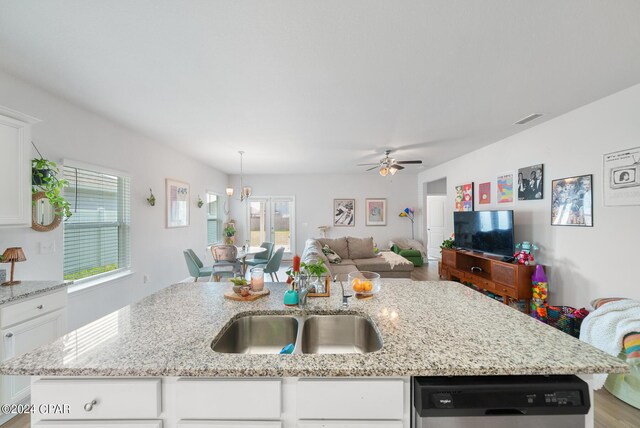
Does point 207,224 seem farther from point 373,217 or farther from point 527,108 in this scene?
point 527,108

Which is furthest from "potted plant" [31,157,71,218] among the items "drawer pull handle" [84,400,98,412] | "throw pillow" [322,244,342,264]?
"throw pillow" [322,244,342,264]

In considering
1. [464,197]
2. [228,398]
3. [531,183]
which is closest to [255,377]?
[228,398]

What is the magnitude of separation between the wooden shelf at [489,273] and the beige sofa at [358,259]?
0.78 meters

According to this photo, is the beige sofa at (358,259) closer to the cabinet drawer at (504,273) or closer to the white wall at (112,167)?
the cabinet drawer at (504,273)

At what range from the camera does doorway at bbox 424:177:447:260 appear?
7.89 meters

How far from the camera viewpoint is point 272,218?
7551 millimetres

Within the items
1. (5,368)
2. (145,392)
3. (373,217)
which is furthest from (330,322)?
(373,217)

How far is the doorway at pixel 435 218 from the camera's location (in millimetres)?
7887

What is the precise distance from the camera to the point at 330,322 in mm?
1430

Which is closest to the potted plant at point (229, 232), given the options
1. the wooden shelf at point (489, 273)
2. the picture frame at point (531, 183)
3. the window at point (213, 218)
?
the window at point (213, 218)

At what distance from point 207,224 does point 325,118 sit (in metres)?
4.33

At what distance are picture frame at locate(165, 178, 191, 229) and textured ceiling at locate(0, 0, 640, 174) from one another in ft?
4.55

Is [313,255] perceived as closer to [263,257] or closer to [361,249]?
[361,249]

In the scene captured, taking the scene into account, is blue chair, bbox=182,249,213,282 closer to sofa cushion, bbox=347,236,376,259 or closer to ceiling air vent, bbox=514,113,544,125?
sofa cushion, bbox=347,236,376,259
